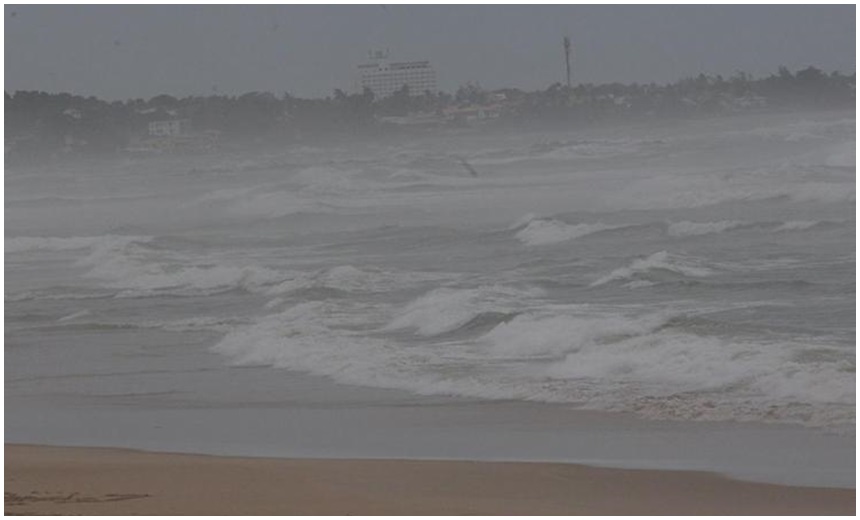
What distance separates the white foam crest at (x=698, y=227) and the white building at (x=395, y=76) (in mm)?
3330

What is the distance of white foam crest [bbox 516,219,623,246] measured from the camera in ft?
57.9

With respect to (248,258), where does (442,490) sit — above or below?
above

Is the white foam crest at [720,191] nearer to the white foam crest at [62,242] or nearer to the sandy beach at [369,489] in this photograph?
the white foam crest at [62,242]

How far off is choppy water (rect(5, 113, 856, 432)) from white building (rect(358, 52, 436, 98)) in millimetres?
1597

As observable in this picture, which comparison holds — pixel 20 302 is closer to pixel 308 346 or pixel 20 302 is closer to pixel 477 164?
pixel 308 346

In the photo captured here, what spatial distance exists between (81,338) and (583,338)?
342 cm

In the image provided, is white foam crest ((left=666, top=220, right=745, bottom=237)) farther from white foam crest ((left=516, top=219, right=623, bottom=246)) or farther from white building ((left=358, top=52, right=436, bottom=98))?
white building ((left=358, top=52, right=436, bottom=98))

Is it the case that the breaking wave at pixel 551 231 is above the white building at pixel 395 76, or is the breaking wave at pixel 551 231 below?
below

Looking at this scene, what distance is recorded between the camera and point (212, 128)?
29.0m

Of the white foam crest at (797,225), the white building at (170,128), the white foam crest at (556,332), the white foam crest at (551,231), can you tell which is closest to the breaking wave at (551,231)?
the white foam crest at (551,231)

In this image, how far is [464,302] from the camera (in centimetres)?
1126

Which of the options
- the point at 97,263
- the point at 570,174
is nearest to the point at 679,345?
the point at 97,263

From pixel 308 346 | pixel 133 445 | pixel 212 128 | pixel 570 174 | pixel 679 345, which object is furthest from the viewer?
pixel 212 128

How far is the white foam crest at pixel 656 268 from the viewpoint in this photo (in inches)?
516
